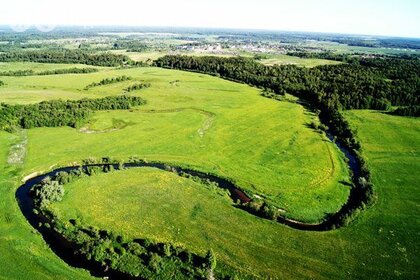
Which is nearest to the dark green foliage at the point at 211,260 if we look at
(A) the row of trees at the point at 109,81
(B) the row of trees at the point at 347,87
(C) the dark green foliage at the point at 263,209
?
(C) the dark green foliage at the point at 263,209

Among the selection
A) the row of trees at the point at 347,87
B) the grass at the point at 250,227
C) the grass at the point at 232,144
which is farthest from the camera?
the row of trees at the point at 347,87

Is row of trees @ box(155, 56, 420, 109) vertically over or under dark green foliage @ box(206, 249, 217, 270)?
over

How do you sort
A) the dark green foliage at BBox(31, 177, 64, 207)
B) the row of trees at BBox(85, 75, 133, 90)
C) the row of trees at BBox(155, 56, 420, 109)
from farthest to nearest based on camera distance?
the row of trees at BBox(85, 75, 133, 90) → the row of trees at BBox(155, 56, 420, 109) → the dark green foliage at BBox(31, 177, 64, 207)

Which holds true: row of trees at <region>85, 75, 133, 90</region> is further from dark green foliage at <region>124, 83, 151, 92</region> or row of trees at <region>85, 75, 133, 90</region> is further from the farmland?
the farmland

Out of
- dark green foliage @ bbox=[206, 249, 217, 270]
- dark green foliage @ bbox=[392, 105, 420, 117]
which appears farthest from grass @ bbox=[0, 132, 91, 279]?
dark green foliage @ bbox=[392, 105, 420, 117]

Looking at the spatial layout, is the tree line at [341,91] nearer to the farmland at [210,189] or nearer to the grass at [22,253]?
the farmland at [210,189]

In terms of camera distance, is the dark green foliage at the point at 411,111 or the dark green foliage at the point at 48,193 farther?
the dark green foliage at the point at 411,111
